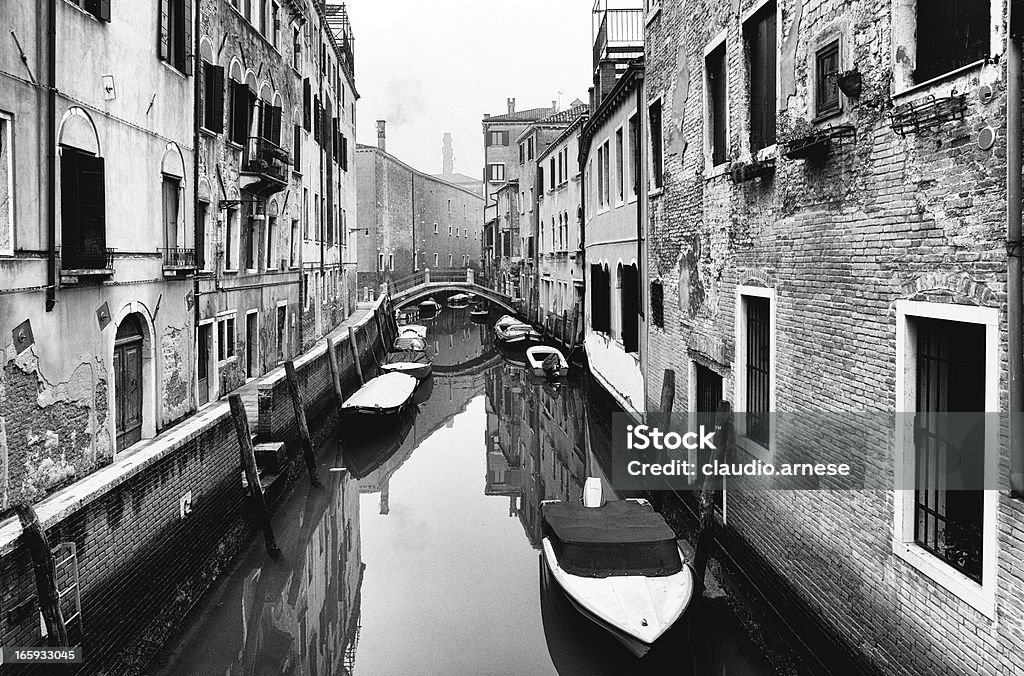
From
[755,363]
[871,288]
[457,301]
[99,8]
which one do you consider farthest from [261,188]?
[457,301]

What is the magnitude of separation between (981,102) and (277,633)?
6819 millimetres

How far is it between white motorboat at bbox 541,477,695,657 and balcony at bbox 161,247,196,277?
5.66 m

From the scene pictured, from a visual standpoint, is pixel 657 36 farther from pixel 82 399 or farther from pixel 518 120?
pixel 518 120

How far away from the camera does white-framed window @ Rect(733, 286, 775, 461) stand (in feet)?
23.3

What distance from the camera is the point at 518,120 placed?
5300 centimetres

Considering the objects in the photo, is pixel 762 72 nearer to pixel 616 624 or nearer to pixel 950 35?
pixel 950 35

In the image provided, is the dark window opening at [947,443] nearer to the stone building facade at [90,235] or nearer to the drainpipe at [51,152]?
the stone building facade at [90,235]

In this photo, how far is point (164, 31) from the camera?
10.2m

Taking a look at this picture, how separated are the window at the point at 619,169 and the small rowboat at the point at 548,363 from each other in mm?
7415

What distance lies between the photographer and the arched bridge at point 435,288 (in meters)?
37.3

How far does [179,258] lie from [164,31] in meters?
2.68

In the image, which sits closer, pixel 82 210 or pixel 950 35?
pixel 950 35

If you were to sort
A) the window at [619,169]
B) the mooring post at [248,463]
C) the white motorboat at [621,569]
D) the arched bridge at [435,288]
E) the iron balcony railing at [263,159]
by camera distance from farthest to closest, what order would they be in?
the arched bridge at [435,288] → the window at [619,169] → the iron balcony railing at [263,159] → the mooring post at [248,463] → the white motorboat at [621,569]

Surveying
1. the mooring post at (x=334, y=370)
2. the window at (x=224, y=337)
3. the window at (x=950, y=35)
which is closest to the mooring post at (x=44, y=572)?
the window at (x=950, y=35)
